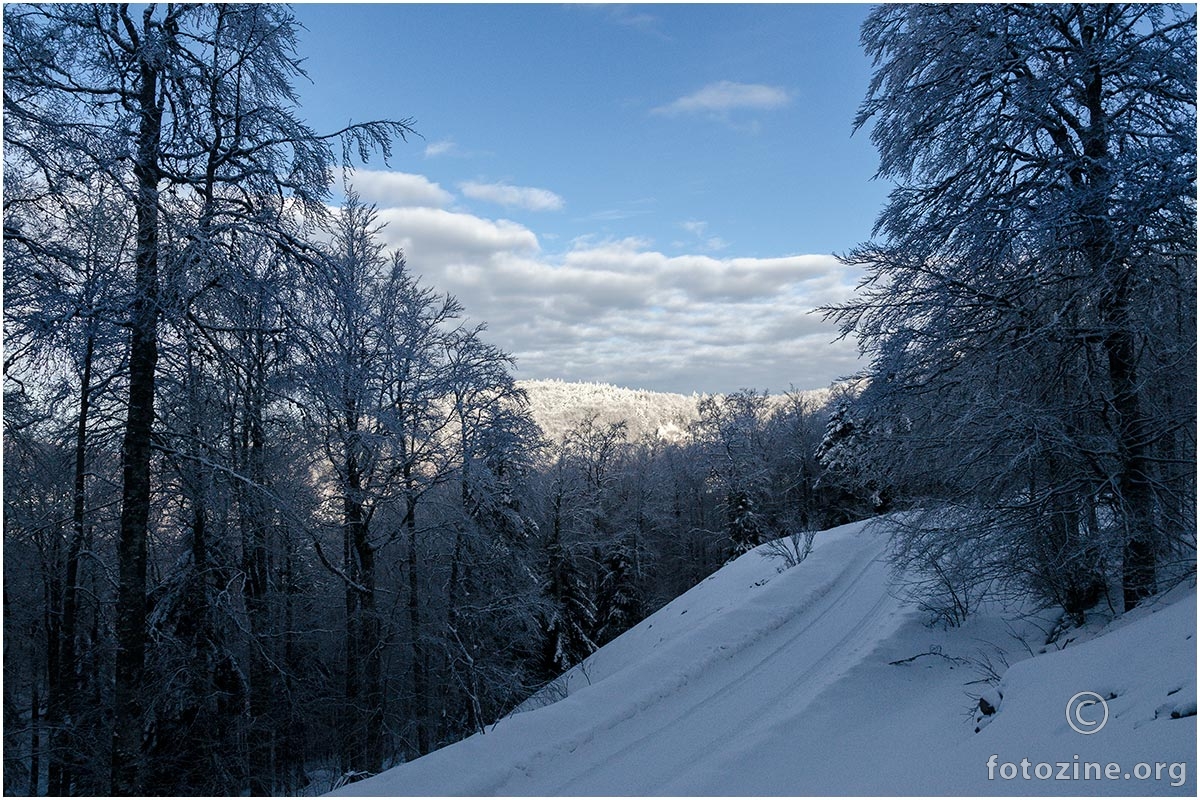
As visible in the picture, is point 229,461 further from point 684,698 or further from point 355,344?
point 684,698

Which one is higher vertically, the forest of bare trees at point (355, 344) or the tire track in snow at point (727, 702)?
the forest of bare trees at point (355, 344)

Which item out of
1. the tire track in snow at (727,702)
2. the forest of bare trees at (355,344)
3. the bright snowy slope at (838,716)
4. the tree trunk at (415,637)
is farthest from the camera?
the tree trunk at (415,637)

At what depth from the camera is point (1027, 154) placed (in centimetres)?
786

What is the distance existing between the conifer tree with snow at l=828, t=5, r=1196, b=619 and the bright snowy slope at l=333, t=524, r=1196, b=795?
4.21ft

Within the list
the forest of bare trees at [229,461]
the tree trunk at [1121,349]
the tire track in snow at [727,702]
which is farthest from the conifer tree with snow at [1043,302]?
the forest of bare trees at [229,461]

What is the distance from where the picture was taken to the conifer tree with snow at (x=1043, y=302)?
6609 mm

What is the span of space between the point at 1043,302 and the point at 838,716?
18.0ft

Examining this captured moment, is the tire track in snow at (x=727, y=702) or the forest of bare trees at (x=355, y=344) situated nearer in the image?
the forest of bare trees at (x=355, y=344)

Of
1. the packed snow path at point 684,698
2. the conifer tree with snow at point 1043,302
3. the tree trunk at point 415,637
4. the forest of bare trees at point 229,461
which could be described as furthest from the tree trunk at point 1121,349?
the tree trunk at point 415,637

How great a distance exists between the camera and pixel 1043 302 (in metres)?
7.29

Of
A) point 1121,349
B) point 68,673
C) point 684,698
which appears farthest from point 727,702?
point 68,673

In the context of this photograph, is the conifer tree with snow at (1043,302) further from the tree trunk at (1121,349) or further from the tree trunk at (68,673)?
the tree trunk at (68,673)

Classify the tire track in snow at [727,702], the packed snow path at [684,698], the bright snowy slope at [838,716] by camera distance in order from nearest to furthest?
the bright snowy slope at [838,716]
the packed snow path at [684,698]
the tire track in snow at [727,702]

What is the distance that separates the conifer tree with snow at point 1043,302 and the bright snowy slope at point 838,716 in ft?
4.21
